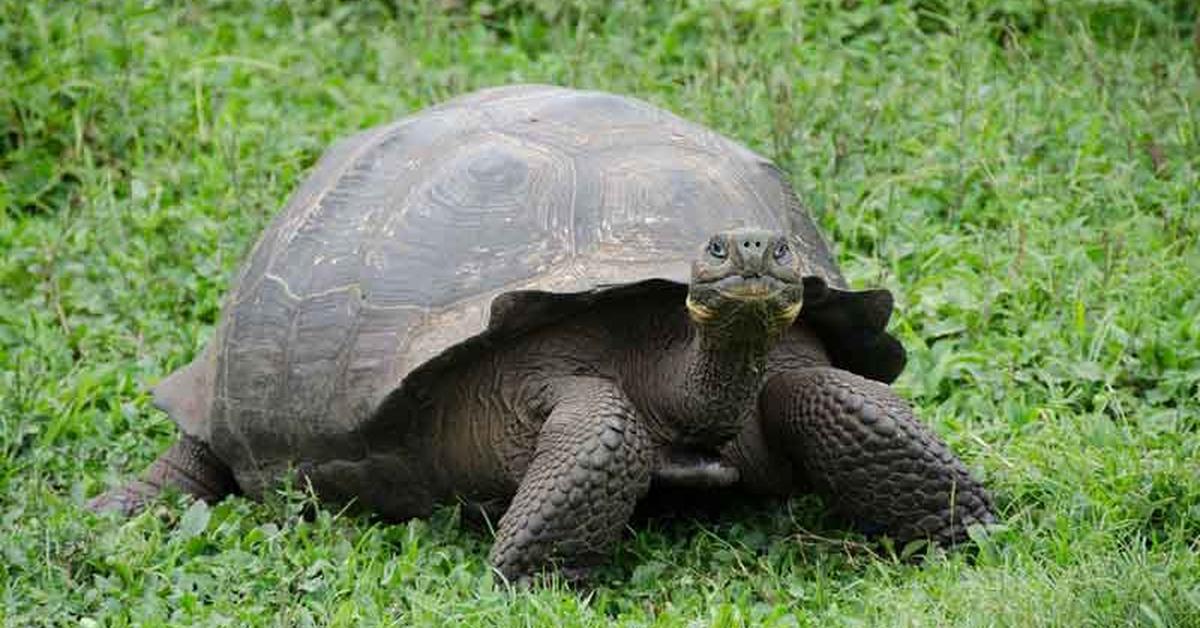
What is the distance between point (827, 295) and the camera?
4.70m

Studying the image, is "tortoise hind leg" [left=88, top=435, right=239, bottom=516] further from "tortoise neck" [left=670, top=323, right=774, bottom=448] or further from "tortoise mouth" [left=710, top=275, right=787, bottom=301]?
"tortoise mouth" [left=710, top=275, right=787, bottom=301]

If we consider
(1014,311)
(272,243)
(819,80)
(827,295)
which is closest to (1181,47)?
(819,80)

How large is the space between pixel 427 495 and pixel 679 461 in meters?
0.65

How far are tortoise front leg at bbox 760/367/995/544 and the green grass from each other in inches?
4.0

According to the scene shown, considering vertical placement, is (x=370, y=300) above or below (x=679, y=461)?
above

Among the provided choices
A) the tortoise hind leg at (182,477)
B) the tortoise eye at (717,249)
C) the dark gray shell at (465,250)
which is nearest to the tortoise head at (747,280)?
the tortoise eye at (717,249)

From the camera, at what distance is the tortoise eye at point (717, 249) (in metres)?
4.08

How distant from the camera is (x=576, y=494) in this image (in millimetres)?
4266

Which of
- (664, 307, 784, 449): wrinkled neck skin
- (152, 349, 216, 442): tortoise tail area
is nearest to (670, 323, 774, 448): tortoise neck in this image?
(664, 307, 784, 449): wrinkled neck skin

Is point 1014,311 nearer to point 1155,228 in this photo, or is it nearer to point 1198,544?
point 1155,228

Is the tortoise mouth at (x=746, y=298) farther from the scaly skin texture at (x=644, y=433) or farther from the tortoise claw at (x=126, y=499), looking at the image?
the tortoise claw at (x=126, y=499)

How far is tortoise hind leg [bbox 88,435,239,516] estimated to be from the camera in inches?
209

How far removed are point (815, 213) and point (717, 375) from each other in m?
2.39

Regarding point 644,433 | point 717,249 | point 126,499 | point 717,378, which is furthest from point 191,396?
point 717,249
